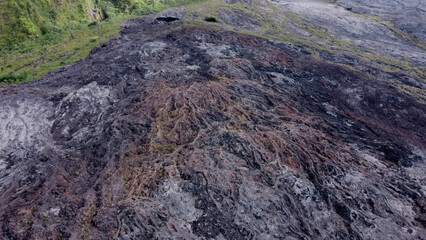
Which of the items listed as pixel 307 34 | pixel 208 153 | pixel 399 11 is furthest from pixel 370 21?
pixel 208 153

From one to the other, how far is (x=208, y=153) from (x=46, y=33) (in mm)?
24573

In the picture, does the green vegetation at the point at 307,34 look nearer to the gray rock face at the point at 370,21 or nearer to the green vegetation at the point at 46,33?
the gray rock face at the point at 370,21

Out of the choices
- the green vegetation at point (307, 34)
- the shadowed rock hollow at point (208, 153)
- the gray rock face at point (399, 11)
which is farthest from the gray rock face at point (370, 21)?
the shadowed rock hollow at point (208, 153)

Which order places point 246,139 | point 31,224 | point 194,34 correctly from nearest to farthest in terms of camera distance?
1. point 31,224
2. point 246,139
3. point 194,34

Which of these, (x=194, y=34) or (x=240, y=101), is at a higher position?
(x=194, y=34)

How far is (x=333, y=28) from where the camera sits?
36.6 m

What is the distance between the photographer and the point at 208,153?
547 inches

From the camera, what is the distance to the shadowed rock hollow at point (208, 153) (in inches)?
430

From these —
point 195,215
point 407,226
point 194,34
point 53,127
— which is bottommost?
point 407,226

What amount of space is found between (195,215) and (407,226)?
9.54 metres

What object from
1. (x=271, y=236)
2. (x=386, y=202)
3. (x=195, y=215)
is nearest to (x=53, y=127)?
(x=195, y=215)

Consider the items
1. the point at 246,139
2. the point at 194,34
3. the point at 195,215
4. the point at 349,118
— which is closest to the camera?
the point at 195,215

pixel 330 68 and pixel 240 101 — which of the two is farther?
pixel 330 68

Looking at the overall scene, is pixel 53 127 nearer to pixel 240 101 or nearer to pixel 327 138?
pixel 240 101
